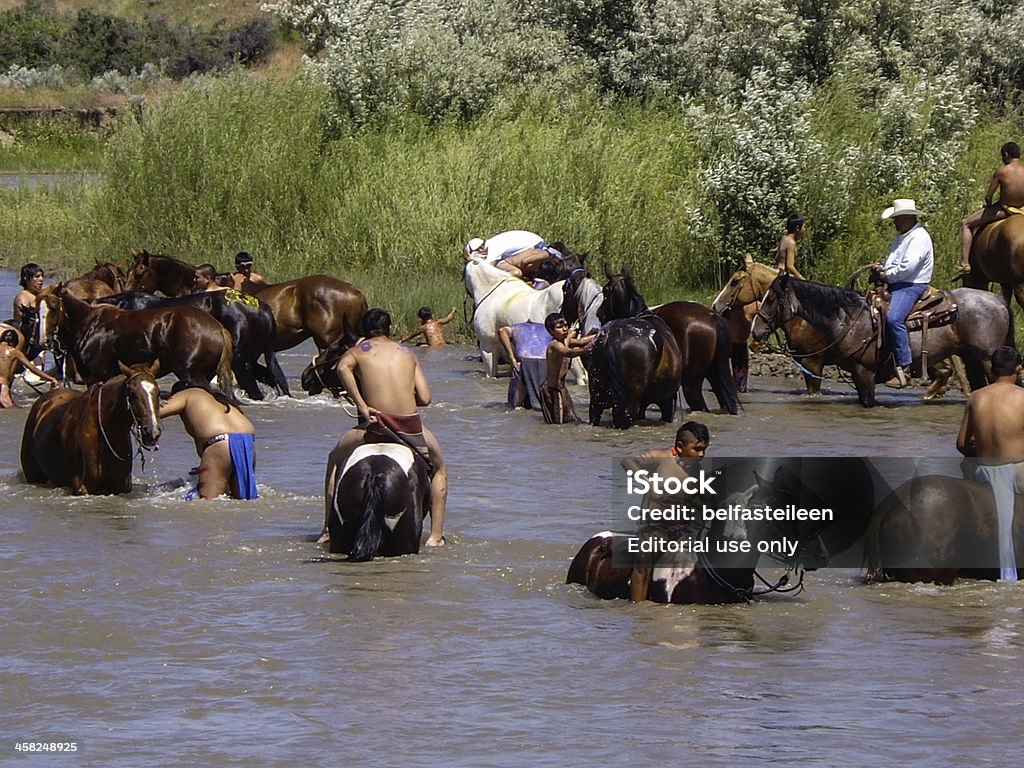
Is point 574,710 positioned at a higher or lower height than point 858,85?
lower

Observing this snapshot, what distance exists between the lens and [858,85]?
2562 cm

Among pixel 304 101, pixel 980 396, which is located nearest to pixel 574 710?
pixel 980 396

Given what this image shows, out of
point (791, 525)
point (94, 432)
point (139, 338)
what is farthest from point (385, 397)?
point (139, 338)

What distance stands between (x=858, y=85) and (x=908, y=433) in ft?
34.1

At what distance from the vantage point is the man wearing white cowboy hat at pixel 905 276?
58.1ft

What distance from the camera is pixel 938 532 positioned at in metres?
9.90

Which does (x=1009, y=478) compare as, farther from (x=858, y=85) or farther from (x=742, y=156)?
(x=858, y=85)

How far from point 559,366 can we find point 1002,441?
706cm

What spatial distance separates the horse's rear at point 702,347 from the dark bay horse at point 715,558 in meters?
7.16

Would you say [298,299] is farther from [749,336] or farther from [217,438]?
[217,438]

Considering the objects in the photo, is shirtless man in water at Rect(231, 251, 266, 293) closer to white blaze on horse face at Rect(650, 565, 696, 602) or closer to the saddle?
the saddle

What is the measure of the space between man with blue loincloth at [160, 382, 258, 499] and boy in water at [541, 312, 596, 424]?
15.4 feet

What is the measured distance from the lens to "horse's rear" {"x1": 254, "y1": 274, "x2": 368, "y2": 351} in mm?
19672

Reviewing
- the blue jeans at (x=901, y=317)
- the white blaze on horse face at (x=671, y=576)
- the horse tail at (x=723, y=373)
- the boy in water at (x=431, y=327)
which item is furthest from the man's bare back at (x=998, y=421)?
the boy in water at (x=431, y=327)
